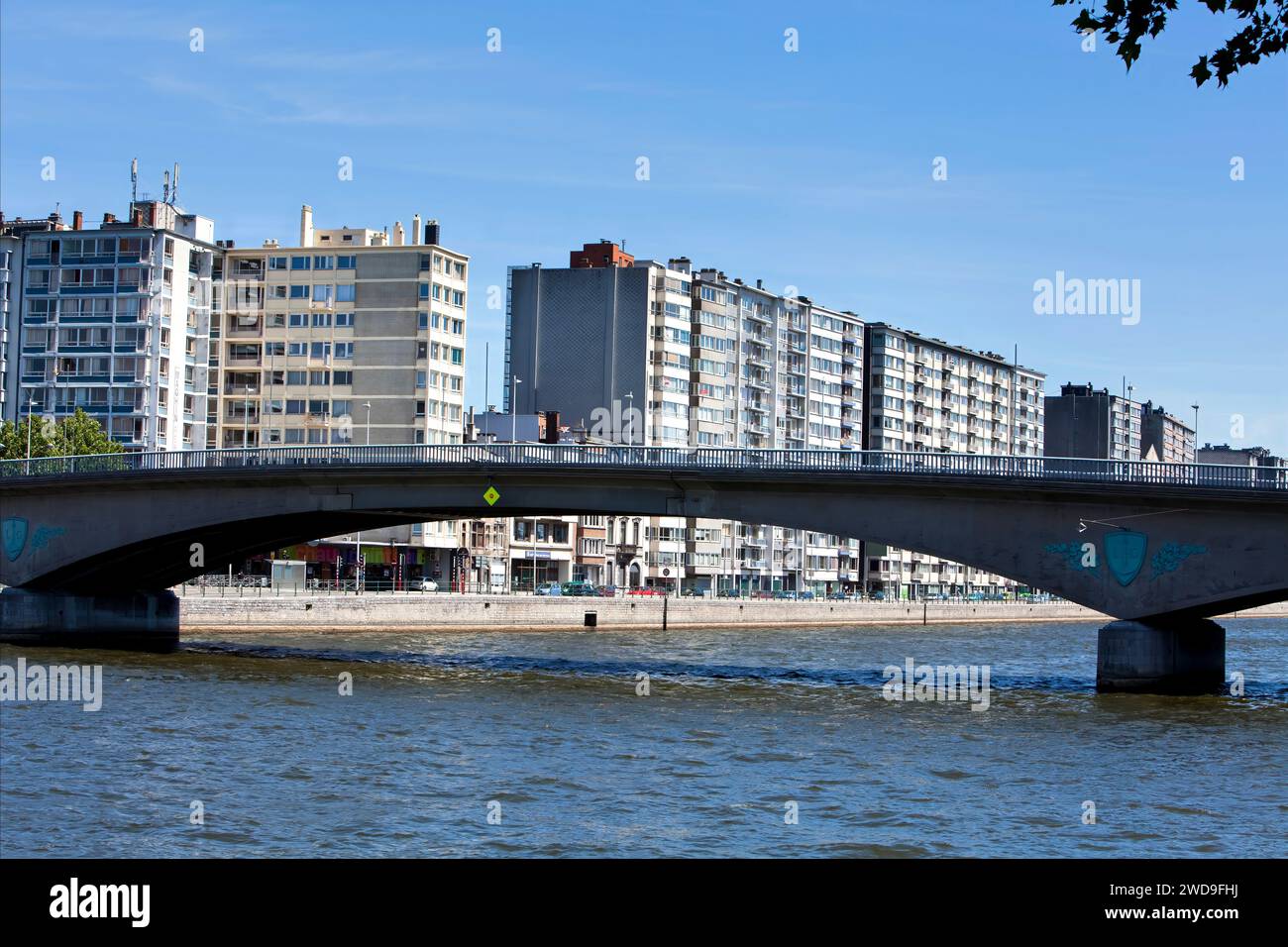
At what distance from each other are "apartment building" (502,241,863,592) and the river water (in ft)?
288

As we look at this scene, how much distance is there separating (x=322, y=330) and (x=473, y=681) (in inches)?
3086

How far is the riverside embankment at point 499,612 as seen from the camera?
8656 centimetres

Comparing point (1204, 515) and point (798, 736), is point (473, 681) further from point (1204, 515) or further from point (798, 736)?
point (1204, 515)

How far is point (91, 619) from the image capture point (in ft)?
252

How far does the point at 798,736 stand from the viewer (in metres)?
43.5

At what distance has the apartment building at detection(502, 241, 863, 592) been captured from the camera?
502ft

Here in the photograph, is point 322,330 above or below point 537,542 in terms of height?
above

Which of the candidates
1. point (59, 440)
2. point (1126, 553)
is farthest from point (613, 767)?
point (59, 440)

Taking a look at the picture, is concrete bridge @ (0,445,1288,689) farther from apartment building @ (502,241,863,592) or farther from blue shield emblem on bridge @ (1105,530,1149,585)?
Result: apartment building @ (502,241,863,592)

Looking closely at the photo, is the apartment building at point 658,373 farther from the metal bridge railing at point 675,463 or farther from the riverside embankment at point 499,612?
the metal bridge railing at point 675,463

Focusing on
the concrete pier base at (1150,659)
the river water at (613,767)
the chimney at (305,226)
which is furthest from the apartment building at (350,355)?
the concrete pier base at (1150,659)

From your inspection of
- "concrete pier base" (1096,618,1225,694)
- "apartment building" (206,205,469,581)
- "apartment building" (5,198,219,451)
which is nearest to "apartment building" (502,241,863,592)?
"apartment building" (206,205,469,581)

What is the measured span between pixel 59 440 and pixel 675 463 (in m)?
61.3
